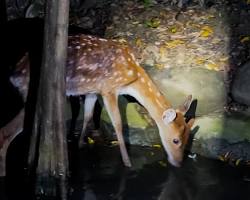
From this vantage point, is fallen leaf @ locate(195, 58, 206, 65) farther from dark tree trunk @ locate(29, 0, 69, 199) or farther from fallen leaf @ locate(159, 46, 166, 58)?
dark tree trunk @ locate(29, 0, 69, 199)

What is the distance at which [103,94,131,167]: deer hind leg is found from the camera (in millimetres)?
7568

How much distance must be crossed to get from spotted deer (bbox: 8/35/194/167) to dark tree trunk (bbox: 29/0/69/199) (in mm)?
838

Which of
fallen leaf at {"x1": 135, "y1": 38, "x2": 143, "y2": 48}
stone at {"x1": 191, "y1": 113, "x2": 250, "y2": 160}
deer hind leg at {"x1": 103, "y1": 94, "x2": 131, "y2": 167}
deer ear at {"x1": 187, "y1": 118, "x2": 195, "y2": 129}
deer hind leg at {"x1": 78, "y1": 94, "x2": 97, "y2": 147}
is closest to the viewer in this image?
deer hind leg at {"x1": 103, "y1": 94, "x2": 131, "y2": 167}

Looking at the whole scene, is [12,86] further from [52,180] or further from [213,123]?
[213,123]

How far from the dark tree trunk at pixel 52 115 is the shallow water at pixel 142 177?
24 cm

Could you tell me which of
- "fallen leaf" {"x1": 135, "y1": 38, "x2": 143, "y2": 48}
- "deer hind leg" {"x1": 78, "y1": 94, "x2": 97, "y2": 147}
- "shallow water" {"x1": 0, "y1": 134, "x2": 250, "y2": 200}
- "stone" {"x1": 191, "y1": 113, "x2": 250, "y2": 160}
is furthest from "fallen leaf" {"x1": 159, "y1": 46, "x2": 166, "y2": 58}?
"shallow water" {"x1": 0, "y1": 134, "x2": 250, "y2": 200}

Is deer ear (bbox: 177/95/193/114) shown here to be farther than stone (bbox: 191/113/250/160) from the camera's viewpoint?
No

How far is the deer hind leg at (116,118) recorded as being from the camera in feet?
24.8

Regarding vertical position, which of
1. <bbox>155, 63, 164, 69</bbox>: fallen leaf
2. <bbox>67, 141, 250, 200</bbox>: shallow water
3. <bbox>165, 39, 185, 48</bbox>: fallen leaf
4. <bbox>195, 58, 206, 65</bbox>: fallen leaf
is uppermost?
<bbox>165, 39, 185, 48</bbox>: fallen leaf

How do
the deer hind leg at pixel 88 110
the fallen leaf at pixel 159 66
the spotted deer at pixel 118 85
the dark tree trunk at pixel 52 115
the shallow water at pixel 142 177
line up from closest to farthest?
1. the dark tree trunk at pixel 52 115
2. the shallow water at pixel 142 177
3. the spotted deer at pixel 118 85
4. the deer hind leg at pixel 88 110
5. the fallen leaf at pixel 159 66

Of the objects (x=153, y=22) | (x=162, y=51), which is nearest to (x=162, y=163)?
(x=162, y=51)

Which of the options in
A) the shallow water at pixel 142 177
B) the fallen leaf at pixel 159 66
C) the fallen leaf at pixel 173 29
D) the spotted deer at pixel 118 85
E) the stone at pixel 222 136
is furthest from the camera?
the fallen leaf at pixel 173 29

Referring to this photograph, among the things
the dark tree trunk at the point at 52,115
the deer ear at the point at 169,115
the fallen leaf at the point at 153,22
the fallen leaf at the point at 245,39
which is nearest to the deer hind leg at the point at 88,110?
the deer ear at the point at 169,115

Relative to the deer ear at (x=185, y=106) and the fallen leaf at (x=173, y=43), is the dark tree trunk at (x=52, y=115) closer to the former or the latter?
the deer ear at (x=185, y=106)
